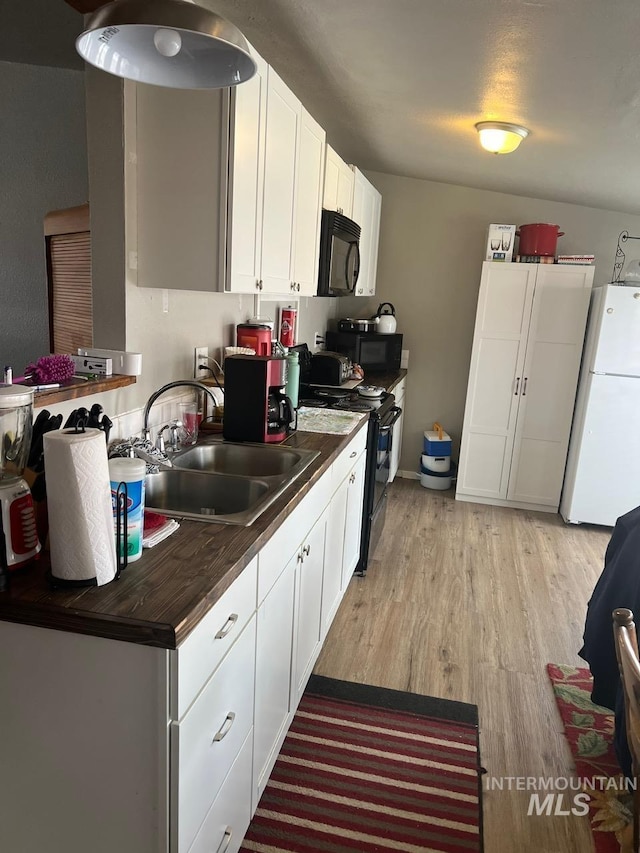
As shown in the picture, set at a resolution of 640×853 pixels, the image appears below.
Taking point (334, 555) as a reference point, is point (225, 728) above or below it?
above

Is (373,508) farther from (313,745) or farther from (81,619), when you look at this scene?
(81,619)

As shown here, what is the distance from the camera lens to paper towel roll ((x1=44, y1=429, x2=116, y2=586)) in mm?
1077

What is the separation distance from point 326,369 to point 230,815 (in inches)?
101

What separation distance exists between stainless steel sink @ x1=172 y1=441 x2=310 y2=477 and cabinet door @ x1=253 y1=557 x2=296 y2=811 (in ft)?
1.39

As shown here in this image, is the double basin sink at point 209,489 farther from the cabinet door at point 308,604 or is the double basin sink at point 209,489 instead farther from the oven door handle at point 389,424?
the oven door handle at point 389,424

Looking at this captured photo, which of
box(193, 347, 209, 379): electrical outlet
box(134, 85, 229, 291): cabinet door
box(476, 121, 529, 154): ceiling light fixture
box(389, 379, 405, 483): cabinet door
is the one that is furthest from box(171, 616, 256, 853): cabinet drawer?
box(389, 379, 405, 483): cabinet door

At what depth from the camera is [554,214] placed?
4602 mm

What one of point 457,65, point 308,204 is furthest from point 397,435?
point 457,65

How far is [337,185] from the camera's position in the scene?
3.36 m

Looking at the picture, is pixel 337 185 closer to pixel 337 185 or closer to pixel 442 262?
pixel 337 185

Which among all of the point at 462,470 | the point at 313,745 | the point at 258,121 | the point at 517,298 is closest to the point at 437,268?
the point at 517,298

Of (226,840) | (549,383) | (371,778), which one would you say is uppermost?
(549,383)

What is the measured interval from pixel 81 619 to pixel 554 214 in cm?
457

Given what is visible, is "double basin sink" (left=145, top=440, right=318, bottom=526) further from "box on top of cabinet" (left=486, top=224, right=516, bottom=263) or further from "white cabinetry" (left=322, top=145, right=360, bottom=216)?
"box on top of cabinet" (left=486, top=224, right=516, bottom=263)
